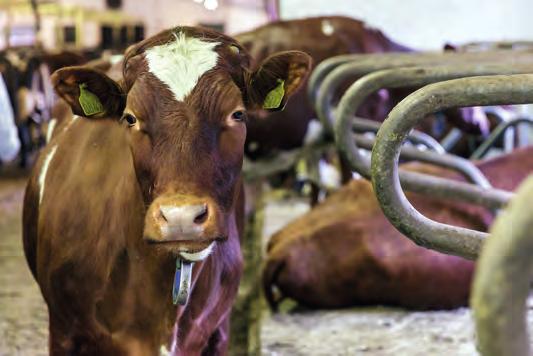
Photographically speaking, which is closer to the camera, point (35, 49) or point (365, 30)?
point (365, 30)

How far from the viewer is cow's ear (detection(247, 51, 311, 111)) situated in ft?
7.34

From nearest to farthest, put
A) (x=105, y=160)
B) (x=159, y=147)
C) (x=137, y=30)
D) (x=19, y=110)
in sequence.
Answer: (x=159, y=147), (x=105, y=160), (x=19, y=110), (x=137, y=30)

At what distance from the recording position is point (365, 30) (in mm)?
6242

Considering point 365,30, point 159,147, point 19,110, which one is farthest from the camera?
point 19,110

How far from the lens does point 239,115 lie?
2152mm

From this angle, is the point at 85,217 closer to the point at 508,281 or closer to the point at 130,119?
the point at 130,119

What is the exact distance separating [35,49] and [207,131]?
12387 mm

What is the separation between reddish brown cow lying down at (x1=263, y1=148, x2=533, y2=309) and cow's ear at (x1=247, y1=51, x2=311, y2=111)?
159 cm

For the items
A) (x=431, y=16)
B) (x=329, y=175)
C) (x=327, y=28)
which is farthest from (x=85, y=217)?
(x=431, y=16)

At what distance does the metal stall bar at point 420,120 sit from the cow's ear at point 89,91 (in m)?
0.83

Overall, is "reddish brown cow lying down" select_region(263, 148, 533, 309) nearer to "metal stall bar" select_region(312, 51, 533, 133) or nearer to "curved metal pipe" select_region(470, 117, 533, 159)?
"metal stall bar" select_region(312, 51, 533, 133)

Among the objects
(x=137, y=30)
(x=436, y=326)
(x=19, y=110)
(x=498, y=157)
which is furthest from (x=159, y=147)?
(x=137, y=30)

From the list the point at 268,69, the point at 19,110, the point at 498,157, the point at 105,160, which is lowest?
the point at 19,110

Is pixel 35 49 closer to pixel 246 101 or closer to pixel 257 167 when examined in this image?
pixel 257 167
